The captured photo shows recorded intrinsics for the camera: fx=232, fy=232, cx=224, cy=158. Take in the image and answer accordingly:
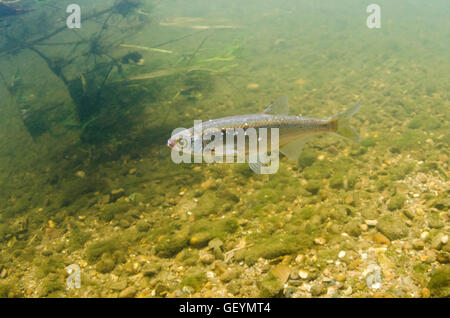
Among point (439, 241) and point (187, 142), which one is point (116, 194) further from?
point (439, 241)

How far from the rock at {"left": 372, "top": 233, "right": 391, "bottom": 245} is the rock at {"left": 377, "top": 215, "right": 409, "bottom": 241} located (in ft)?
0.15

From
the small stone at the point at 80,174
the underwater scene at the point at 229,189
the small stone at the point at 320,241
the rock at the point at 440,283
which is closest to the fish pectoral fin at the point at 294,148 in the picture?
the underwater scene at the point at 229,189

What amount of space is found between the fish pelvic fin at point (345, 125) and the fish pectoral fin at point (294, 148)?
0.37 m

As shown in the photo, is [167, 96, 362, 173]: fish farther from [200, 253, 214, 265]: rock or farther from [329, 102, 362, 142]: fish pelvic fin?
[200, 253, 214, 265]: rock

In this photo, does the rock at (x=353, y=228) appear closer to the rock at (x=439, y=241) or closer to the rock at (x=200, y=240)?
the rock at (x=439, y=241)

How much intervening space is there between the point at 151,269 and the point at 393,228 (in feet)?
9.22

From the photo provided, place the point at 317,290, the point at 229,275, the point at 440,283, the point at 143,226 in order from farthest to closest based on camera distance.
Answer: the point at 143,226, the point at 229,275, the point at 317,290, the point at 440,283

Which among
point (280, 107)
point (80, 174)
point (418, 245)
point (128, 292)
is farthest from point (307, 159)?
point (80, 174)

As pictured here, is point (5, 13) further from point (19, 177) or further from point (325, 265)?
point (325, 265)

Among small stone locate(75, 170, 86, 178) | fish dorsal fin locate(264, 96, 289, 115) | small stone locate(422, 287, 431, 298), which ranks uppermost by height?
fish dorsal fin locate(264, 96, 289, 115)

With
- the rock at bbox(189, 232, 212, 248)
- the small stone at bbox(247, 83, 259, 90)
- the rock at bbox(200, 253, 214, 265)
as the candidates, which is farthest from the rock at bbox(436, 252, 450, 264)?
the small stone at bbox(247, 83, 259, 90)

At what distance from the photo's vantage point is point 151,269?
8.95 ft

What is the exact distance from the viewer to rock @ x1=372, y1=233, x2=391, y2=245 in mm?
2561

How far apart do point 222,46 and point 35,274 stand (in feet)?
41.8
